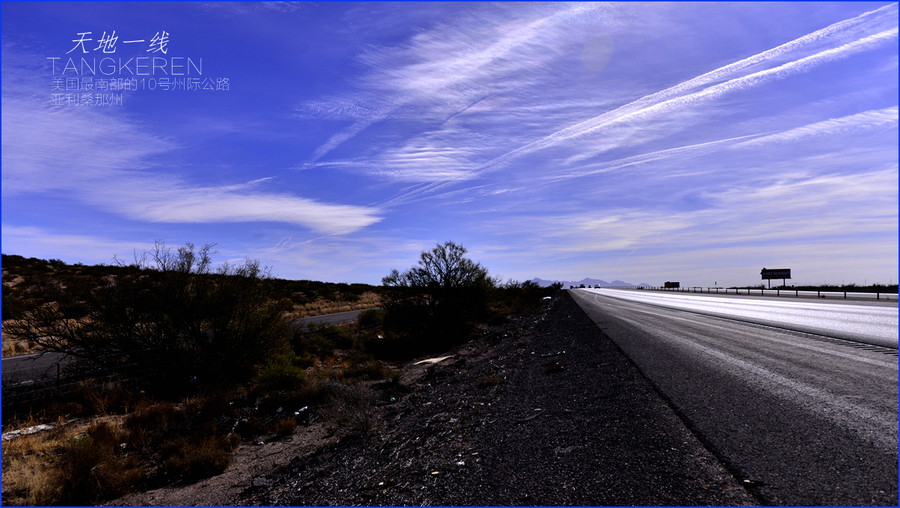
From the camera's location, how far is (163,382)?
14.6 m

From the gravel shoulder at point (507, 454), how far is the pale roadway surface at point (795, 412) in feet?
1.09

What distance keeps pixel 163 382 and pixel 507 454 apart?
1394cm

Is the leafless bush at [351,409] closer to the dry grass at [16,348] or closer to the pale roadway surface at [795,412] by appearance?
the pale roadway surface at [795,412]

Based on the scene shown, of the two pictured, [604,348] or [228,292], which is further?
[228,292]

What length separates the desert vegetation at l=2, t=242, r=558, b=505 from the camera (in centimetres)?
851

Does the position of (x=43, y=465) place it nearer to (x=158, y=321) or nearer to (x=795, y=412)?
(x=158, y=321)

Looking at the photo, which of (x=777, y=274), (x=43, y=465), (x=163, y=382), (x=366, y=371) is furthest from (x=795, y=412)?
(x=777, y=274)

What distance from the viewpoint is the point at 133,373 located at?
47.7ft

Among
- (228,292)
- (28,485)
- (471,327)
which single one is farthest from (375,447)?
(471,327)

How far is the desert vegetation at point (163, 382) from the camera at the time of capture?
851 centimetres

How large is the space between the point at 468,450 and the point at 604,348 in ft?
25.5

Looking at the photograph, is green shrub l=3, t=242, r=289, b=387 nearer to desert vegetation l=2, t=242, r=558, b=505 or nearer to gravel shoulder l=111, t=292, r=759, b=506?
desert vegetation l=2, t=242, r=558, b=505

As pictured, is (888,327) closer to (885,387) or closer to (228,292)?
(885,387)

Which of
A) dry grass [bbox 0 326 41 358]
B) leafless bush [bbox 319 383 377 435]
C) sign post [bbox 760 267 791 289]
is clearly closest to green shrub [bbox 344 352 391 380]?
leafless bush [bbox 319 383 377 435]
